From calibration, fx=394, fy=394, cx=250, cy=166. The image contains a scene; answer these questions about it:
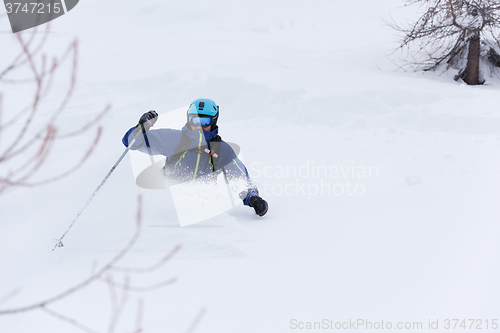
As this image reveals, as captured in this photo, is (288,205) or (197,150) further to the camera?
(288,205)

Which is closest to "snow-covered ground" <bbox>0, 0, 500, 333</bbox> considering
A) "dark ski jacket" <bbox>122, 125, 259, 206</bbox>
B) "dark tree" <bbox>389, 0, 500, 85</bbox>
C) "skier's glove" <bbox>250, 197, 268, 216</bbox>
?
"skier's glove" <bbox>250, 197, 268, 216</bbox>

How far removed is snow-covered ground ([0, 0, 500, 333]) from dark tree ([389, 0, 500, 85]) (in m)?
0.55

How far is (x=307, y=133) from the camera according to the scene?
6.66 meters

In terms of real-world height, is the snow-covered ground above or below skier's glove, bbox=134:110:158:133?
below

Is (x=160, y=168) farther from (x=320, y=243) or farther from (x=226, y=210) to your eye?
(x=320, y=243)

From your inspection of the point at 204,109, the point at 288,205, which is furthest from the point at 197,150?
the point at 288,205

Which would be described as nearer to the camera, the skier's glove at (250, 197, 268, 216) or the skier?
the skier's glove at (250, 197, 268, 216)

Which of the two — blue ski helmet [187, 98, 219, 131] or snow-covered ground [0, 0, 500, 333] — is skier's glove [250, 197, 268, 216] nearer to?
snow-covered ground [0, 0, 500, 333]

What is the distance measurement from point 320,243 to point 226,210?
3.92 ft

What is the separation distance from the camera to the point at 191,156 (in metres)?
4.27

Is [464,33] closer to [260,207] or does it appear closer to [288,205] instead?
[288,205]

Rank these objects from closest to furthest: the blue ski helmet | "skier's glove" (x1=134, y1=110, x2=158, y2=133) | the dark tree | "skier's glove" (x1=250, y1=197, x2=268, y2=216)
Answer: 1. "skier's glove" (x1=134, y1=110, x2=158, y2=133)
2. "skier's glove" (x1=250, y1=197, x2=268, y2=216)
3. the blue ski helmet
4. the dark tree

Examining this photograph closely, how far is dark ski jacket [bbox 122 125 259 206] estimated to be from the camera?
4230 millimetres

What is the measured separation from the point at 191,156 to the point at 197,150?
93 millimetres
